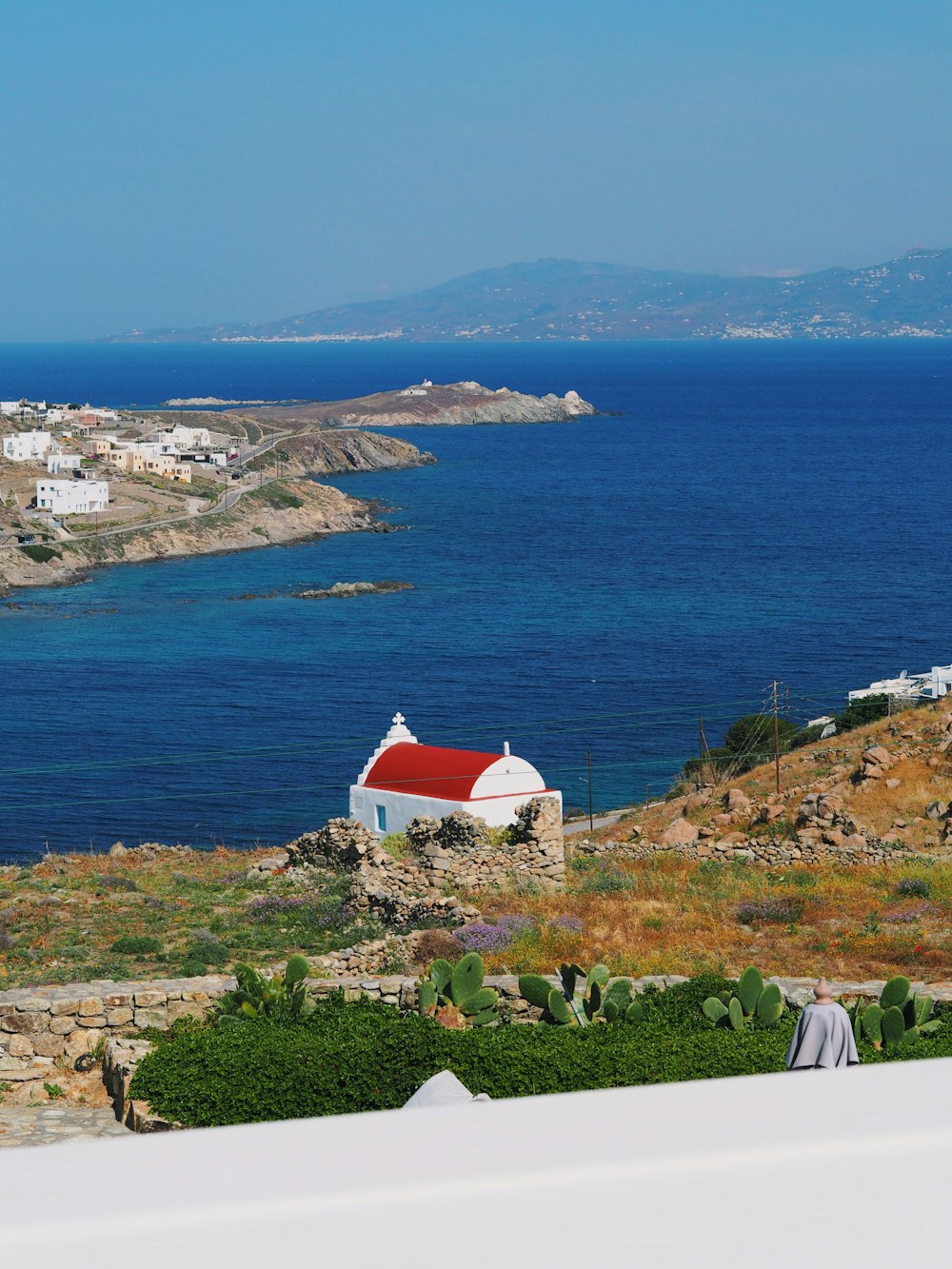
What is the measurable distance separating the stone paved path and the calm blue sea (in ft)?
98.3

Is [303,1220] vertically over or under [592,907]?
over

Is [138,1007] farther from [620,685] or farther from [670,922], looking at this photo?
[620,685]

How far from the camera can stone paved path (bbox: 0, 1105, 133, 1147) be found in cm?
1334

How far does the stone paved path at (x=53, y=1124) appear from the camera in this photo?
13336 mm

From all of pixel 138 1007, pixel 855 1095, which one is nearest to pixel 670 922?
pixel 138 1007

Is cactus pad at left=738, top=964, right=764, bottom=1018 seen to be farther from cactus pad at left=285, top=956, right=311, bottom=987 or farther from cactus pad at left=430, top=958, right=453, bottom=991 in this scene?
cactus pad at left=285, top=956, right=311, bottom=987

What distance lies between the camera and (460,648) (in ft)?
251

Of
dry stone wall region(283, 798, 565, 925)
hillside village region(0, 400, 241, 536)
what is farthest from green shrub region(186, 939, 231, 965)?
hillside village region(0, 400, 241, 536)

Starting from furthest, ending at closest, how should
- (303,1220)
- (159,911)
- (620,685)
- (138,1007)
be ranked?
(620,685)
(159,911)
(138,1007)
(303,1220)

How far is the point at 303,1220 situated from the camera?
2500 mm

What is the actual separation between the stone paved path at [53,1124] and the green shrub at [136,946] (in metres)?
5.63

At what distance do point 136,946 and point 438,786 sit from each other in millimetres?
9314

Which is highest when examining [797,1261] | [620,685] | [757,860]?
[797,1261]

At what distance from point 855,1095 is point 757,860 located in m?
22.7
